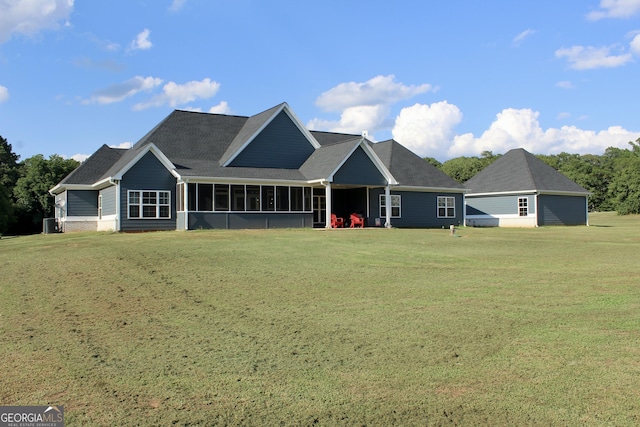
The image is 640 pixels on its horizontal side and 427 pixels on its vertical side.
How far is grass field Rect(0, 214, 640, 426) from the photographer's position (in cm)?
533

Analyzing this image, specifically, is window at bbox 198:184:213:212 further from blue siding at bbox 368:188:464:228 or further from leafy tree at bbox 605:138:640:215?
leafy tree at bbox 605:138:640:215

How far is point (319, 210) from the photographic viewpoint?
32.2m

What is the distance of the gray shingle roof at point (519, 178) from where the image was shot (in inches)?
1636

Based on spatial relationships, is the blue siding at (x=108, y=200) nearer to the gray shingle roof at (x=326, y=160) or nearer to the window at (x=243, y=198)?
the window at (x=243, y=198)

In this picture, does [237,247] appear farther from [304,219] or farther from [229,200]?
[304,219]

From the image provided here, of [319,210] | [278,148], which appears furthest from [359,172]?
[278,148]

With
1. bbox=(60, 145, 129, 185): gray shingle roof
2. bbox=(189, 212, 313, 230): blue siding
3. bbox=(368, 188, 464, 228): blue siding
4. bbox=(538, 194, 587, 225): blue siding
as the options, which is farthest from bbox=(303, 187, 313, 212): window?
bbox=(538, 194, 587, 225): blue siding

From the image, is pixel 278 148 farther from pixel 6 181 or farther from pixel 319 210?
pixel 6 181

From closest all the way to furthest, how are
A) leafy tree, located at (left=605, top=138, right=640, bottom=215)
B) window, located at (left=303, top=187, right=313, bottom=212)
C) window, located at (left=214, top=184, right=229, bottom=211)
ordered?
window, located at (left=214, top=184, right=229, bottom=211) → window, located at (left=303, top=187, right=313, bottom=212) → leafy tree, located at (left=605, top=138, right=640, bottom=215)

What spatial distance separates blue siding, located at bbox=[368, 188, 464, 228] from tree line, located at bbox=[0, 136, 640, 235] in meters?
27.5

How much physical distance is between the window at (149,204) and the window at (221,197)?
2580 millimetres

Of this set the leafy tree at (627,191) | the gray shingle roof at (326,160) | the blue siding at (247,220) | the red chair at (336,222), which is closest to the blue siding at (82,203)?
the blue siding at (247,220)

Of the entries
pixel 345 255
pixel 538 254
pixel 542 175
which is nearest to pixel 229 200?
pixel 345 255

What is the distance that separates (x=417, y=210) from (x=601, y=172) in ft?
220
